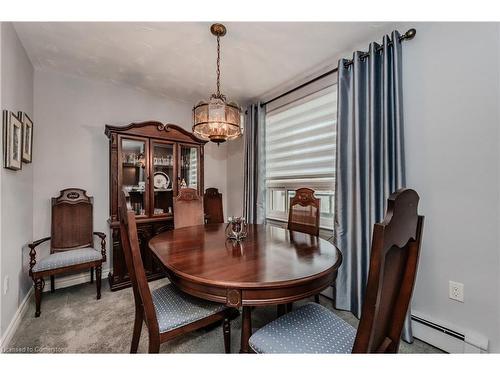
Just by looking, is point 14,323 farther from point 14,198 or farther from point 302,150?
point 302,150

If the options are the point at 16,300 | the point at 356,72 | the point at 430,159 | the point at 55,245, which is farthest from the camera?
the point at 55,245

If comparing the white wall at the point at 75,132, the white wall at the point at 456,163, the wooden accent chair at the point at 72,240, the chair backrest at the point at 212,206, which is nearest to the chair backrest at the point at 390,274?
the white wall at the point at 456,163

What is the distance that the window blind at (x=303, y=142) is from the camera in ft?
7.95

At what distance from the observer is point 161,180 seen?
291cm

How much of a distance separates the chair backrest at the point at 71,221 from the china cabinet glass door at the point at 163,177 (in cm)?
71

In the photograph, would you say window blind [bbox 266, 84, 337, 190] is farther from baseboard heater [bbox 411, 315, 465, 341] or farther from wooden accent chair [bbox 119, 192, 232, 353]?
wooden accent chair [bbox 119, 192, 232, 353]

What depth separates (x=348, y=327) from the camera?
114 centimetres

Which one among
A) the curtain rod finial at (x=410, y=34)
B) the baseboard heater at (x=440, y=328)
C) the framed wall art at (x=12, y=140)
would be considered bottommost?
the baseboard heater at (x=440, y=328)

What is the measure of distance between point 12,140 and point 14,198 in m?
0.49

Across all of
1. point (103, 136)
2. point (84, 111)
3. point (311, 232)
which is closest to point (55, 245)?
point (103, 136)

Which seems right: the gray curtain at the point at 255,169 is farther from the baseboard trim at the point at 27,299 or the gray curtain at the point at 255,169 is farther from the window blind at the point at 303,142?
the baseboard trim at the point at 27,299

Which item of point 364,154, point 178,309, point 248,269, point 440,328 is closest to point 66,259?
→ point 178,309

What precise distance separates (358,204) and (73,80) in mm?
3334
